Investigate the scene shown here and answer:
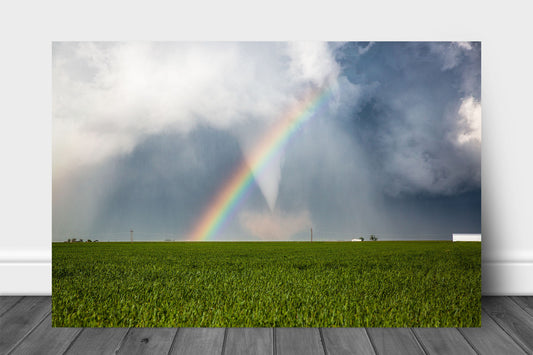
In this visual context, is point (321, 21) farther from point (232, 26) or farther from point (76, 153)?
point (76, 153)

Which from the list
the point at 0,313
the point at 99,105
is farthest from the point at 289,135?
the point at 0,313

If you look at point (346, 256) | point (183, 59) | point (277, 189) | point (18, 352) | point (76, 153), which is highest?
point (183, 59)

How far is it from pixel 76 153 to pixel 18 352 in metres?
1.19

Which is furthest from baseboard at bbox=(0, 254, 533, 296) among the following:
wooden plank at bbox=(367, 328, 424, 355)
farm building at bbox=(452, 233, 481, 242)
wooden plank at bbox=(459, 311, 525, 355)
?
wooden plank at bbox=(367, 328, 424, 355)

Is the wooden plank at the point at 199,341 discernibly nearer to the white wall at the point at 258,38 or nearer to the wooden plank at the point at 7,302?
the wooden plank at the point at 7,302

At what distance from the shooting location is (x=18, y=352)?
2.52 m

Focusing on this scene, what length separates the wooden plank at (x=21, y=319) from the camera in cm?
270

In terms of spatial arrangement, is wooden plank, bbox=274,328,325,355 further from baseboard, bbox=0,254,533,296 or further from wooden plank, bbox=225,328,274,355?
baseboard, bbox=0,254,533,296

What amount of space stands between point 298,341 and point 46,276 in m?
2.00

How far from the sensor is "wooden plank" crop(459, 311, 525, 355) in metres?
2.53

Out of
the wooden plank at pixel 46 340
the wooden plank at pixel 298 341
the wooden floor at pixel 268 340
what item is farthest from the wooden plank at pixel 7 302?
the wooden plank at pixel 298 341

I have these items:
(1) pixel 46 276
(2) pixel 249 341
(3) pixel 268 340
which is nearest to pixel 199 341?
(2) pixel 249 341

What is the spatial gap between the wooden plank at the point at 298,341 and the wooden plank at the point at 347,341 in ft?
0.16

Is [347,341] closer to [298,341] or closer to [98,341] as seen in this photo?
[298,341]
